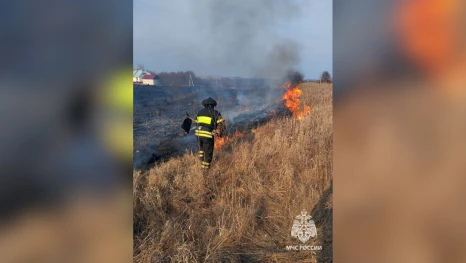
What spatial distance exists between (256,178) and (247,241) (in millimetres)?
433

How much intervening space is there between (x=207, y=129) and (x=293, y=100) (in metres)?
0.64

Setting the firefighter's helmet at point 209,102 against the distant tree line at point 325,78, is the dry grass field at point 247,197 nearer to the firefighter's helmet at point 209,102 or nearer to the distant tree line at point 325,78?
the distant tree line at point 325,78

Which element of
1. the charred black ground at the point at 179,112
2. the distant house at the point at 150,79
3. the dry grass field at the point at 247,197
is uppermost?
the distant house at the point at 150,79

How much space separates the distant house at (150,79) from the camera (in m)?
2.38

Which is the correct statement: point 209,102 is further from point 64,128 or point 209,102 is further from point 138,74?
point 64,128

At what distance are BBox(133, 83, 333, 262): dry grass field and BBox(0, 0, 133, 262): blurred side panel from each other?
0.39m

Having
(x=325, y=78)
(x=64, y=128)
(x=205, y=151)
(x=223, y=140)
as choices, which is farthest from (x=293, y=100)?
(x=64, y=128)

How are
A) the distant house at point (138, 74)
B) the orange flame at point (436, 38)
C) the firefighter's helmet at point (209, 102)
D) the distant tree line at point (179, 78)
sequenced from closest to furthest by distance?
the orange flame at point (436, 38) < the distant house at point (138, 74) < the distant tree line at point (179, 78) < the firefighter's helmet at point (209, 102)

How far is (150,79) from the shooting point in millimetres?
2408

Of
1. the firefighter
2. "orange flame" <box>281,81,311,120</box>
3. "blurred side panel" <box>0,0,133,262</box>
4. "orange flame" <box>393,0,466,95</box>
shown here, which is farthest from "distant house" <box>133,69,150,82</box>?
"orange flame" <box>393,0,466,95</box>

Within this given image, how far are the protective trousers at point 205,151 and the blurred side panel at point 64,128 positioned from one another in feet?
2.00

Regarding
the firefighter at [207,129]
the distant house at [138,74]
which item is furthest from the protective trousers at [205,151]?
the distant house at [138,74]

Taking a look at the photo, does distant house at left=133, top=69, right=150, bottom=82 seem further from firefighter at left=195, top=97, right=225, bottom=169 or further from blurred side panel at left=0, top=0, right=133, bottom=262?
firefighter at left=195, top=97, right=225, bottom=169

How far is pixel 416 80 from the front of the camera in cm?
189
